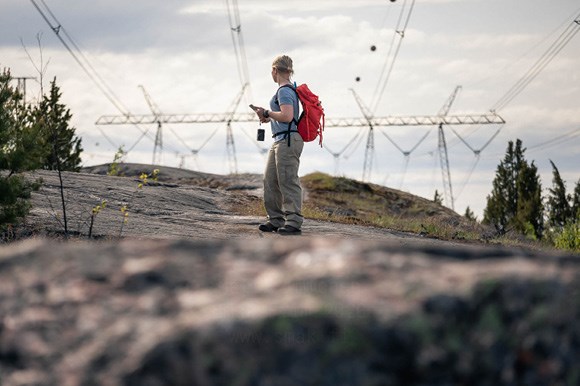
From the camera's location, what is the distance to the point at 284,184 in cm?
1122

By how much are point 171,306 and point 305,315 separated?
0.34 metres

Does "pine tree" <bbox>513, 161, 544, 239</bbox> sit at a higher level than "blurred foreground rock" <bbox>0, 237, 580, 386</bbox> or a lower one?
higher

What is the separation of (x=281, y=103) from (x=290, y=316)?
889 centimetres

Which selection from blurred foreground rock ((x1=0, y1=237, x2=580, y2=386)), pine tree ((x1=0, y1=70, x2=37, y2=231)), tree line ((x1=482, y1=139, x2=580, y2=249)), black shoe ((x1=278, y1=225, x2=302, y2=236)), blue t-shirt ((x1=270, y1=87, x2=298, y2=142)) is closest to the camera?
blurred foreground rock ((x1=0, y1=237, x2=580, y2=386))

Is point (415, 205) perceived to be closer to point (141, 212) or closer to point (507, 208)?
point (141, 212)

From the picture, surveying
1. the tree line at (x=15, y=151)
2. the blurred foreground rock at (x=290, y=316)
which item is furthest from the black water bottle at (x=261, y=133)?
the blurred foreground rock at (x=290, y=316)

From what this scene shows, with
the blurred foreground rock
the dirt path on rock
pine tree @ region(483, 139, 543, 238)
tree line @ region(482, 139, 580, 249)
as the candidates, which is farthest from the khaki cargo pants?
pine tree @ region(483, 139, 543, 238)

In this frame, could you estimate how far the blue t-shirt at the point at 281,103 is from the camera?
10555 millimetres

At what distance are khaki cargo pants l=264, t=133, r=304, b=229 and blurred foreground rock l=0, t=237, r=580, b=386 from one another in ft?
29.3

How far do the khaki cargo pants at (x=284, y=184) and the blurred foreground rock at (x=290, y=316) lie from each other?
893cm

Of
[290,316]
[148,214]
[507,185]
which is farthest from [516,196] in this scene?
[290,316]

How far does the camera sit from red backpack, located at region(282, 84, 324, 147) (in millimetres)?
10773

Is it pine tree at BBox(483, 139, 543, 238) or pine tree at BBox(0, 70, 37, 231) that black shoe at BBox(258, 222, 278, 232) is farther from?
pine tree at BBox(483, 139, 543, 238)

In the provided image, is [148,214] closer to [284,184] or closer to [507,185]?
[284,184]
